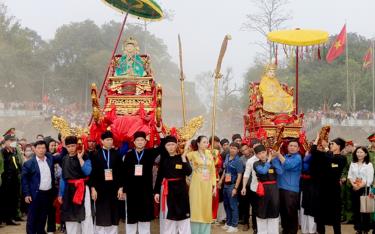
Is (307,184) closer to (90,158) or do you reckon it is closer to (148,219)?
(148,219)

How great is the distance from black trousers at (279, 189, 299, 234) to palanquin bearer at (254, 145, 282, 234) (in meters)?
0.43

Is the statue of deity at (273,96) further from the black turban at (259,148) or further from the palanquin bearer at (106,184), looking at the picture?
the palanquin bearer at (106,184)

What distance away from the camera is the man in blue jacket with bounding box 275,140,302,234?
21.9 feet

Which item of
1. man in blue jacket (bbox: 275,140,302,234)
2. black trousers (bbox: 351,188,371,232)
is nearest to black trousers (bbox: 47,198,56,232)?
man in blue jacket (bbox: 275,140,302,234)

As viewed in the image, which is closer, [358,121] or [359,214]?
[359,214]

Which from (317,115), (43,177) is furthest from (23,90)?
(43,177)

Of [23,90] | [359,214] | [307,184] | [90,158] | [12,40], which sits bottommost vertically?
[359,214]

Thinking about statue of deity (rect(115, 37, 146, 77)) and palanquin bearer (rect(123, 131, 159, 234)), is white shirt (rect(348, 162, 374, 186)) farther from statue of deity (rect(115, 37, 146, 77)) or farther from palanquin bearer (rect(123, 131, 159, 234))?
statue of deity (rect(115, 37, 146, 77))

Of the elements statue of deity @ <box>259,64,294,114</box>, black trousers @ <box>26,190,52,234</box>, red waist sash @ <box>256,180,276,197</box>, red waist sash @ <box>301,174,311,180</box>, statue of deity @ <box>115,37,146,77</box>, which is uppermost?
statue of deity @ <box>115,37,146,77</box>

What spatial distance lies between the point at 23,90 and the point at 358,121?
989 inches

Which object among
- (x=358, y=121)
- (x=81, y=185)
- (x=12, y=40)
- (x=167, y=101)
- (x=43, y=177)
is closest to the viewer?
(x=81, y=185)

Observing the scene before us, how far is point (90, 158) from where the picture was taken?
625cm

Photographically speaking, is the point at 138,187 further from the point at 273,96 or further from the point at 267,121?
the point at 273,96

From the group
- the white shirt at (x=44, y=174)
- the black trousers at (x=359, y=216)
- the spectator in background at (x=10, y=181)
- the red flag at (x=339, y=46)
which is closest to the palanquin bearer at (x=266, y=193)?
the black trousers at (x=359, y=216)
